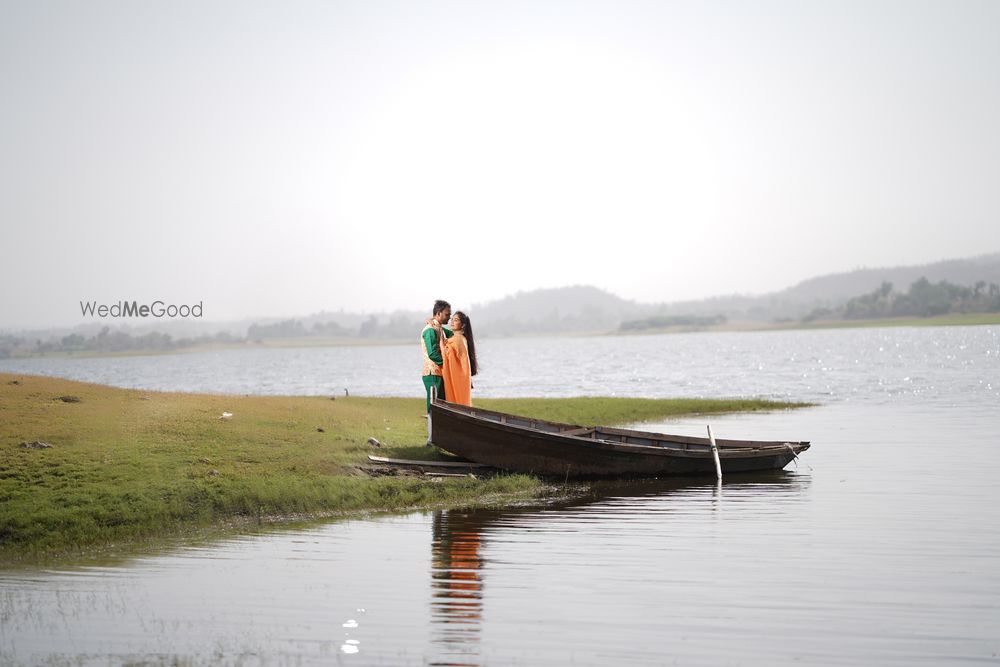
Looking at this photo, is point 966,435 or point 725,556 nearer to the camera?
point 725,556

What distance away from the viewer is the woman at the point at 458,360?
22536 millimetres

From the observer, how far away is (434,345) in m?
22.9

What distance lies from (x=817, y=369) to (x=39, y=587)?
84415 millimetres

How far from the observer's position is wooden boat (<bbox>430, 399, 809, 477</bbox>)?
21.4m

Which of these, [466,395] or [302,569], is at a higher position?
[466,395]

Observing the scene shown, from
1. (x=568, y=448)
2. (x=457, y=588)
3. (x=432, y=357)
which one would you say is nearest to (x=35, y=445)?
(x=432, y=357)

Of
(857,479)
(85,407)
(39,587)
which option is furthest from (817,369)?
(39,587)

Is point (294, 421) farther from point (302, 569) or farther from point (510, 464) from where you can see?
point (302, 569)

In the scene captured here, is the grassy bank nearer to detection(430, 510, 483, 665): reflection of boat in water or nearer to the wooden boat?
the wooden boat

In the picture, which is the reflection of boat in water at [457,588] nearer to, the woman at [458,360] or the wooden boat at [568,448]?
the wooden boat at [568,448]

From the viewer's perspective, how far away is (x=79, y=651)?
34.2 ft

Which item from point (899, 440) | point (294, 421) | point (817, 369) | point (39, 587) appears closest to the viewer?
point (39, 587)

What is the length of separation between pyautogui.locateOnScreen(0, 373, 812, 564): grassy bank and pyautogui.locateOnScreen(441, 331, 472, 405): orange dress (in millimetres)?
1460

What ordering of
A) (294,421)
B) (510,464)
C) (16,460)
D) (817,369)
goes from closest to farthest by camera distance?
(16,460) → (510,464) → (294,421) → (817,369)
